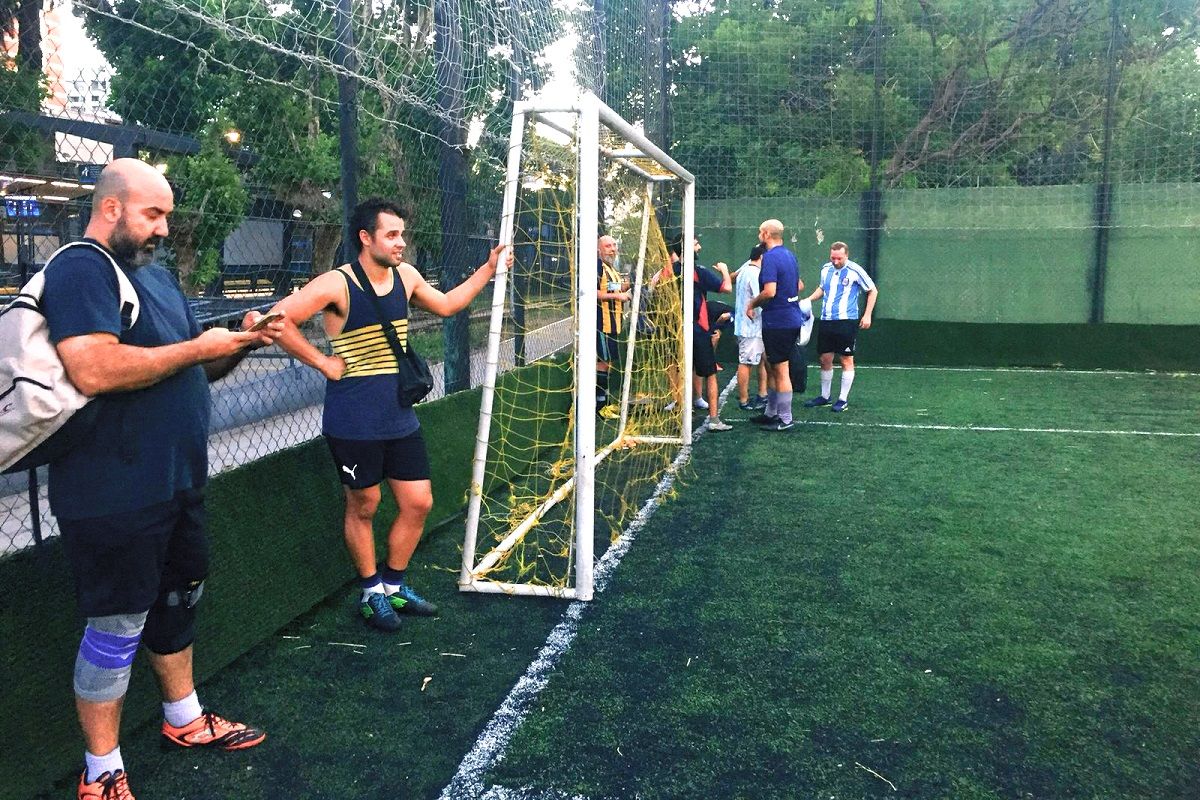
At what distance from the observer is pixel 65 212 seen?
3066mm

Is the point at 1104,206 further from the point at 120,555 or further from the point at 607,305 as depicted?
the point at 120,555

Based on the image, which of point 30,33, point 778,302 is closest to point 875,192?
point 778,302

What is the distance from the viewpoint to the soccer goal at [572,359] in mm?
4445

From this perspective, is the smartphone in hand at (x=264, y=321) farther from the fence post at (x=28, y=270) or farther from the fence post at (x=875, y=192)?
the fence post at (x=875, y=192)

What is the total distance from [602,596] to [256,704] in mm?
1686

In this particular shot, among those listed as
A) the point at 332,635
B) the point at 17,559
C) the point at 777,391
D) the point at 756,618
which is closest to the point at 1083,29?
the point at 777,391

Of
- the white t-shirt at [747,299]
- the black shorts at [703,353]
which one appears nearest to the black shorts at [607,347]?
the black shorts at [703,353]

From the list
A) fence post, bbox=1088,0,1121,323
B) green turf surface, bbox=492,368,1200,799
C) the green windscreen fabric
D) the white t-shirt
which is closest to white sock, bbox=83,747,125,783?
green turf surface, bbox=492,368,1200,799

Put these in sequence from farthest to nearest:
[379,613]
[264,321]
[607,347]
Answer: [607,347]
[379,613]
[264,321]

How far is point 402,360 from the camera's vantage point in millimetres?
3908

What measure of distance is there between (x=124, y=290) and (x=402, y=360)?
1.54 metres

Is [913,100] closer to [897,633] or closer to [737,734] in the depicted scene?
[897,633]

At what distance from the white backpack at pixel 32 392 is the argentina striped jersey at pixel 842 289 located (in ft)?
25.9

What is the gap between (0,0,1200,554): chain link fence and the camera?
332cm
